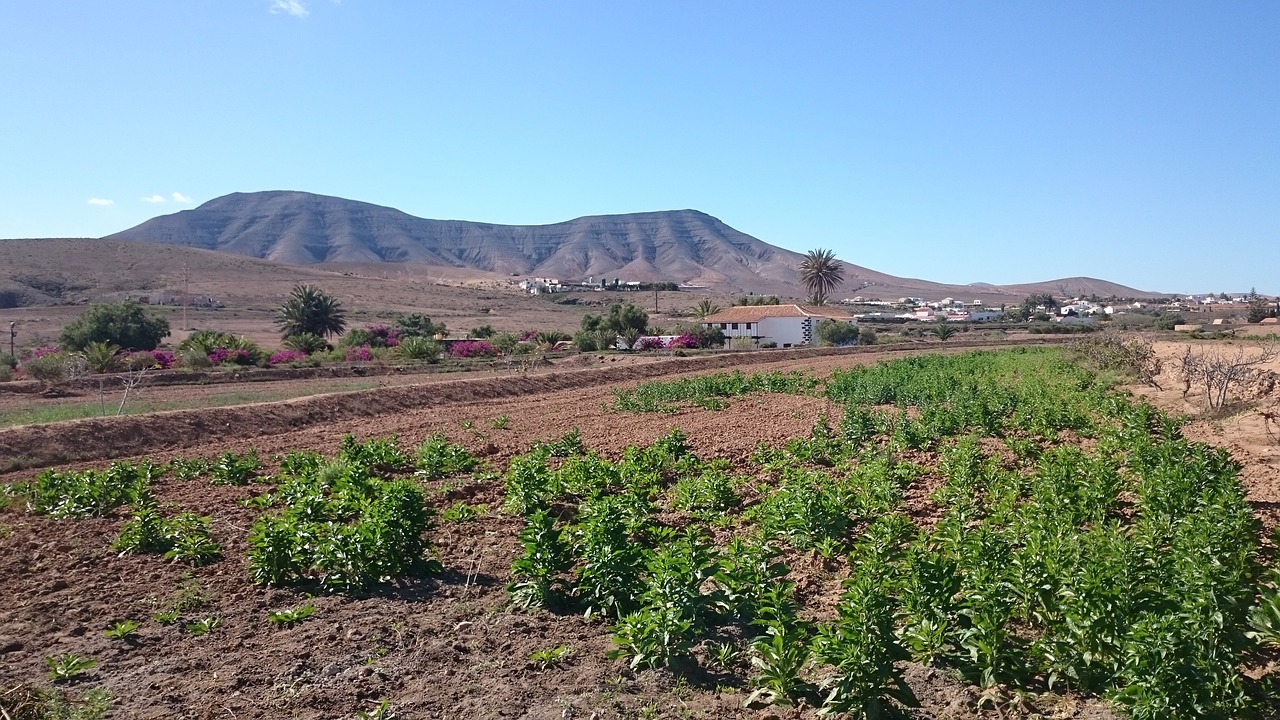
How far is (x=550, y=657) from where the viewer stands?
6137 millimetres

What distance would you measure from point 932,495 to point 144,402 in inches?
923

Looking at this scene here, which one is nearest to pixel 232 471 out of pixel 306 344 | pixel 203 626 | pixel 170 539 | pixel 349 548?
pixel 170 539

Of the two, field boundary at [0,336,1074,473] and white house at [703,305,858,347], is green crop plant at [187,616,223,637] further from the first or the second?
white house at [703,305,858,347]

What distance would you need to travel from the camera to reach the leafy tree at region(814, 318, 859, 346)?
218ft

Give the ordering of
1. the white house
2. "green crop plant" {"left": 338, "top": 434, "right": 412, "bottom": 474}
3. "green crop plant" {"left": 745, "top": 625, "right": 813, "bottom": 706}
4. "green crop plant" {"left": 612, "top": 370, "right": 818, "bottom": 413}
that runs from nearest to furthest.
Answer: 1. "green crop plant" {"left": 745, "top": 625, "right": 813, "bottom": 706}
2. "green crop plant" {"left": 338, "top": 434, "right": 412, "bottom": 474}
3. "green crop plant" {"left": 612, "top": 370, "right": 818, "bottom": 413}
4. the white house

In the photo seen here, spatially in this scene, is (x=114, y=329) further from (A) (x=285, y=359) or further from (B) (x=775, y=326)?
(B) (x=775, y=326)

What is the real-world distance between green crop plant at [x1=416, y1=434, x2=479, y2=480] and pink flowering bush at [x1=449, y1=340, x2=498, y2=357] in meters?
31.5

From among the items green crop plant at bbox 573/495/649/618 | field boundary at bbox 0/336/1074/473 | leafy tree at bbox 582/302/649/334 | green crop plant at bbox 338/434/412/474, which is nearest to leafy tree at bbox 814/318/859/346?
leafy tree at bbox 582/302/649/334

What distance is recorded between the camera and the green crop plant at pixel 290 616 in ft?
22.7

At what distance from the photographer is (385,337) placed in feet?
166

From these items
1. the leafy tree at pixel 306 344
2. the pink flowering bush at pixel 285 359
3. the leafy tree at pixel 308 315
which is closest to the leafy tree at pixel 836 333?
the leafy tree at pixel 308 315

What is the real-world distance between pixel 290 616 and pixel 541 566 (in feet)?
7.12

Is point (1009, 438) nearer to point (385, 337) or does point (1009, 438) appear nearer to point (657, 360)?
point (657, 360)

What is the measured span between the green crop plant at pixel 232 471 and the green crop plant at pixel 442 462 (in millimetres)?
2782
